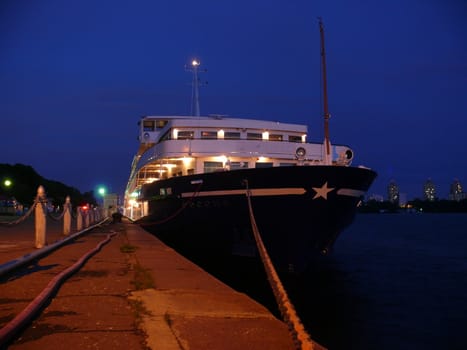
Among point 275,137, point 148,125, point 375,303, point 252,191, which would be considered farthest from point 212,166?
point 148,125

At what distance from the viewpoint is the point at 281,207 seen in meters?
Result: 13.9

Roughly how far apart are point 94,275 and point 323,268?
14226 millimetres

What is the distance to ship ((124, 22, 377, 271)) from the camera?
13656 mm

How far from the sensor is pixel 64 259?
10312mm

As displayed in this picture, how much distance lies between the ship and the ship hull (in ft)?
0.09

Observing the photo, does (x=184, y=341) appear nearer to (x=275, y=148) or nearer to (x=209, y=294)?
→ (x=209, y=294)

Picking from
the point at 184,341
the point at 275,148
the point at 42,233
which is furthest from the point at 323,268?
the point at 184,341

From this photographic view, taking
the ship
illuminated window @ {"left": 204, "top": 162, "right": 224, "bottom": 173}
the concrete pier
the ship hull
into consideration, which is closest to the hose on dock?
the concrete pier

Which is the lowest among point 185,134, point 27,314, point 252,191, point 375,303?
point 375,303

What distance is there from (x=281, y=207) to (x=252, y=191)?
102 centimetres

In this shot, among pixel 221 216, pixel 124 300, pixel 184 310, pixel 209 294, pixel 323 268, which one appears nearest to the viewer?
pixel 184 310

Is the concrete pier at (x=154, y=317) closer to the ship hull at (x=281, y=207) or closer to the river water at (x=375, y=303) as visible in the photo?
the river water at (x=375, y=303)

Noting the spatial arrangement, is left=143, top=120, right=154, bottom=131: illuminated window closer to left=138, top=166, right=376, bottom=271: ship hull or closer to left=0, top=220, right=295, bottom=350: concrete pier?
left=138, top=166, right=376, bottom=271: ship hull

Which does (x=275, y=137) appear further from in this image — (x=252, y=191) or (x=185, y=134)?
(x=252, y=191)
